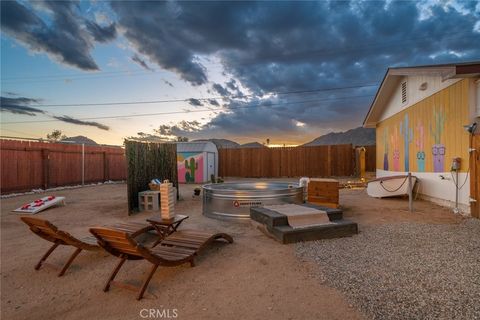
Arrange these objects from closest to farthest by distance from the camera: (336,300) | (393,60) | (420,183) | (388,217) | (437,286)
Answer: (336,300) < (437,286) < (388,217) < (420,183) < (393,60)

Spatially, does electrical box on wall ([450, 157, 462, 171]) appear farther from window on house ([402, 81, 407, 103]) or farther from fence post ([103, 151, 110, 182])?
fence post ([103, 151, 110, 182])

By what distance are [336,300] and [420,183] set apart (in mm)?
7929

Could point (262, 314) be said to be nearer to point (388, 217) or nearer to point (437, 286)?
point (437, 286)

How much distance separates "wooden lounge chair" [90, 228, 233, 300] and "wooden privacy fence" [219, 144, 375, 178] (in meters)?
15.5

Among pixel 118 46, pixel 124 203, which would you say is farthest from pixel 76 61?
pixel 124 203

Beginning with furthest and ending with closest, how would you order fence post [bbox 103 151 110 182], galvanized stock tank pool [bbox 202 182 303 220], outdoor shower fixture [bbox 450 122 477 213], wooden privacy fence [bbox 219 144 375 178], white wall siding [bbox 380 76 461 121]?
wooden privacy fence [bbox 219 144 375 178], fence post [bbox 103 151 110 182], white wall siding [bbox 380 76 461 121], galvanized stock tank pool [bbox 202 182 303 220], outdoor shower fixture [bbox 450 122 477 213]

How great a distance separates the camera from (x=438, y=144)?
25.2 ft

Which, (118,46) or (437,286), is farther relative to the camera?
(118,46)

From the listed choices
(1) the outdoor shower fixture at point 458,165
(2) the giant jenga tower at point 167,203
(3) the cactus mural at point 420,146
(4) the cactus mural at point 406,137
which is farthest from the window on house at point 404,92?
(2) the giant jenga tower at point 167,203

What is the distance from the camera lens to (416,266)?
11.3 feet

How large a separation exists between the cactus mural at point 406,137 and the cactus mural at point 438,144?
1767 mm

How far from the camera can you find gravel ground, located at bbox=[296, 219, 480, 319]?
2.50 meters

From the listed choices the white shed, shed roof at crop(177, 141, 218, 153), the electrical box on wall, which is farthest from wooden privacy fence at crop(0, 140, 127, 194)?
the electrical box on wall

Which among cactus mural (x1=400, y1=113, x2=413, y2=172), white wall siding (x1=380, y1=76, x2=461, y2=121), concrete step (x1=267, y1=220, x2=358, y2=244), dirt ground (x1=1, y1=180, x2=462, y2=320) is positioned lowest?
dirt ground (x1=1, y1=180, x2=462, y2=320)
